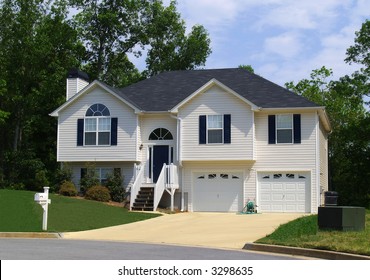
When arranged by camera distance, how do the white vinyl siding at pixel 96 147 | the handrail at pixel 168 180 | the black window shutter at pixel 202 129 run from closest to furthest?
the handrail at pixel 168 180 < the black window shutter at pixel 202 129 < the white vinyl siding at pixel 96 147

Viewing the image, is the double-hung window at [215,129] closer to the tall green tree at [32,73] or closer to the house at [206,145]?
the house at [206,145]

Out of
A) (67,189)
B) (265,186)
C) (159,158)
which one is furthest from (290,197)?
(67,189)

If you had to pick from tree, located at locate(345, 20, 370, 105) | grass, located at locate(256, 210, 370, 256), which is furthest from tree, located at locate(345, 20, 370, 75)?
grass, located at locate(256, 210, 370, 256)

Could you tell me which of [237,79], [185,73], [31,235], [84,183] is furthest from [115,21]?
[31,235]

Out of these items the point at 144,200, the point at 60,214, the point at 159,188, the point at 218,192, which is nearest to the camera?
the point at 60,214

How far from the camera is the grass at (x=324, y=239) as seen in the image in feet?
50.3

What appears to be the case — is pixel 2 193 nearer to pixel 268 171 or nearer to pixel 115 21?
pixel 268 171

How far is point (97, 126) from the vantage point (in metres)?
34.3

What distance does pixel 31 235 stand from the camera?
20875 mm

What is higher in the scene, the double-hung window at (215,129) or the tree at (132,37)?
the tree at (132,37)

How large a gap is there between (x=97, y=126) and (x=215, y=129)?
21.3ft

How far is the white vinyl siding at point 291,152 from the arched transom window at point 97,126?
7908 mm

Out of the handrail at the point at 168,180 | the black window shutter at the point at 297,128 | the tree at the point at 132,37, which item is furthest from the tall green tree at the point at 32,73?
the black window shutter at the point at 297,128

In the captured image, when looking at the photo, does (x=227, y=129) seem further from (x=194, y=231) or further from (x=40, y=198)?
(x=40, y=198)
